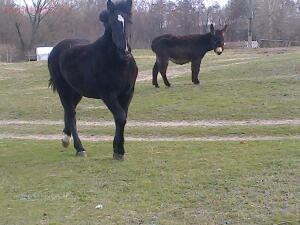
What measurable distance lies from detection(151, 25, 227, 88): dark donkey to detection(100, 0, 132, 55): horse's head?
12.0 meters

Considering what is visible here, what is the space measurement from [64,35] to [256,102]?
71296 mm

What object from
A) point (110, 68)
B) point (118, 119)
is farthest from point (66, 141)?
point (110, 68)

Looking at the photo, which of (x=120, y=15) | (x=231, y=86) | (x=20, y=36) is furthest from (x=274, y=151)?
(x=20, y=36)

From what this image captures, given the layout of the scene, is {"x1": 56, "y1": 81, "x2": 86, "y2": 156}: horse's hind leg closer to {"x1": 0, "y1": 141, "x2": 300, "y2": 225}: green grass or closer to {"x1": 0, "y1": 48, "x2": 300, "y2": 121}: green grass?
{"x1": 0, "y1": 141, "x2": 300, "y2": 225}: green grass

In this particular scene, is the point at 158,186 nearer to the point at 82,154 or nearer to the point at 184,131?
the point at 82,154

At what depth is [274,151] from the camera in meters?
10.1

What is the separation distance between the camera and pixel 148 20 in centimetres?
7675

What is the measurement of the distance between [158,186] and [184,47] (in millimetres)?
14102

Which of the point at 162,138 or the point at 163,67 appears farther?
the point at 163,67

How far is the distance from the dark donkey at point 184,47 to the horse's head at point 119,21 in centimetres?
1198

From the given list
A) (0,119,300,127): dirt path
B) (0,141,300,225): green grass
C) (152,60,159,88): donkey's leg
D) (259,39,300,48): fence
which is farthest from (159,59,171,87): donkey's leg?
(259,39,300,48): fence

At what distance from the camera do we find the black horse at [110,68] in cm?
916

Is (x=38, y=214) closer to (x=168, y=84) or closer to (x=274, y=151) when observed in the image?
(x=274, y=151)

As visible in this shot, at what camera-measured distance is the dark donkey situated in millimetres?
21328
